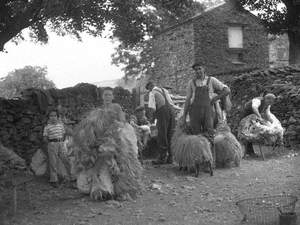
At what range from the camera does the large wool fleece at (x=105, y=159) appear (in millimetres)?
7055

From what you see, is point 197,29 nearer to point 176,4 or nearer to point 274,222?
point 176,4

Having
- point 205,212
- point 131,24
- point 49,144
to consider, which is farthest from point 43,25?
point 205,212

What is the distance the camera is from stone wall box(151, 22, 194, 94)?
1105 inches

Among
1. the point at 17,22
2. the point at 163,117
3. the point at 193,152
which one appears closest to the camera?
the point at 193,152

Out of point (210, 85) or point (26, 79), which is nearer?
point (210, 85)

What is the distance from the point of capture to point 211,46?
28328 millimetres

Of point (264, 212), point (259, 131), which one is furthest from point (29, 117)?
point (264, 212)

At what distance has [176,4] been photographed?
12.4m

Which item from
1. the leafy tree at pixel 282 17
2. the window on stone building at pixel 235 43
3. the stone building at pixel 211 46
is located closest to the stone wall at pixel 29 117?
the leafy tree at pixel 282 17

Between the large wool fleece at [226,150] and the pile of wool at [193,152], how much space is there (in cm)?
59

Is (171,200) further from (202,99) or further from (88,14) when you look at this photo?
(88,14)

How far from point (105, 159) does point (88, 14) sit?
702cm

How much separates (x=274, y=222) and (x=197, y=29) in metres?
23.3

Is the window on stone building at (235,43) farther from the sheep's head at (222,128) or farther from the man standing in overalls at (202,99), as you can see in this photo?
the man standing in overalls at (202,99)
